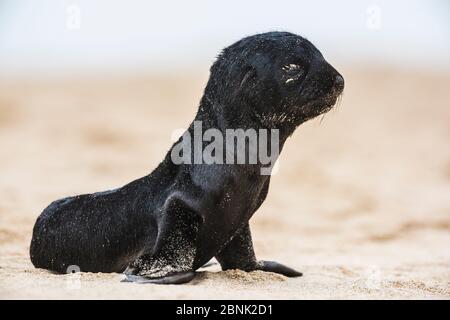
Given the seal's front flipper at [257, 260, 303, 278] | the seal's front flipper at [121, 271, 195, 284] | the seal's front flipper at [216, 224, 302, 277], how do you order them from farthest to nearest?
the seal's front flipper at [257, 260, 303, 278]
the seal's front flipper at [216, 224, 302, 277]
the seal's front flipper at [121, 271, 195, 284]

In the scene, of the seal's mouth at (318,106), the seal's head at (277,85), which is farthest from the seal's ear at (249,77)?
the seal's mouth at (318,106)

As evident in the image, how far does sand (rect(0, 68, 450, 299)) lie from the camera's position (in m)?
4.45

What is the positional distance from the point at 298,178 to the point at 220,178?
7.20 metres

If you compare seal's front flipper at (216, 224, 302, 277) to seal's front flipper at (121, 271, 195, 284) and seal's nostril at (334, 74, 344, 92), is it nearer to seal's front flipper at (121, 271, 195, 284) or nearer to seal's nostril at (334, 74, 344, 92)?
seal's front flipper at (121, 271, 195, 284)

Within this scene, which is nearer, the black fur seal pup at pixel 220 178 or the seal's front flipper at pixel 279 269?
the black fur seal pup at pixel 220 178

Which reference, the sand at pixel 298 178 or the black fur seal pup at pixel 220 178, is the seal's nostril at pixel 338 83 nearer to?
the black fur seal pup at pixel 220 178

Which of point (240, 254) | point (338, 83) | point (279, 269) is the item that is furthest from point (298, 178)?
point (338, 83)

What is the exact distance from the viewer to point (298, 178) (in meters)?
11.3

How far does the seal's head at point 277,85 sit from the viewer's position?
4145 mm
